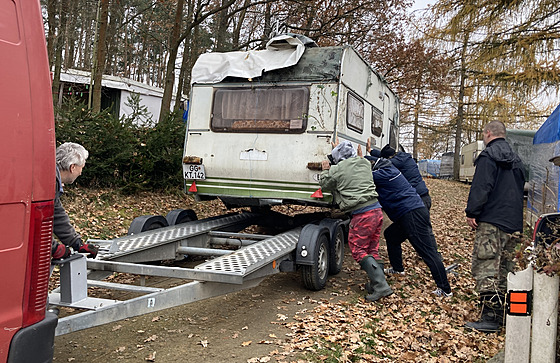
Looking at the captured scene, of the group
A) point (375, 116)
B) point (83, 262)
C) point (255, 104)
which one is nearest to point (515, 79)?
point (375, 116)

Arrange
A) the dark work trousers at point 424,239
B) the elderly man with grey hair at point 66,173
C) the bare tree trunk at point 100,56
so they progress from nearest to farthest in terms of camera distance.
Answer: the elderly man with grey hair at point 66,173
the dark work trousers at point 424,239
the bare tree trunk at point 100,56

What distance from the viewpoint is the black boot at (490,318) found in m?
4.97

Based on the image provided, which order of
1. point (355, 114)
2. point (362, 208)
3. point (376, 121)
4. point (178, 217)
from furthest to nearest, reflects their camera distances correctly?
point (376, 121), point (355, 114), point (178, 217), point (362, 208)

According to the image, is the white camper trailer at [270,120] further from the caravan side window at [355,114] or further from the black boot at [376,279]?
the black boot at [376,279]

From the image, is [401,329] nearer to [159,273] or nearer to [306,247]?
[306,247]

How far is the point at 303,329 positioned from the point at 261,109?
3.65 metres

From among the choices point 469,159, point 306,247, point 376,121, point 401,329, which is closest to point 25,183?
point 306,247

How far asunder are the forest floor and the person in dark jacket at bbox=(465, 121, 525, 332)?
32 centimetres

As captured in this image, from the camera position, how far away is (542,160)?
428 inches

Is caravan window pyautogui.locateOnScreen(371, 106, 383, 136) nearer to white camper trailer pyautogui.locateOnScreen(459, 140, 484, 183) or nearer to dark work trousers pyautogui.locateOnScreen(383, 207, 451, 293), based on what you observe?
dark work trousers pyautogui.locateOnScreen(383, 207, 451, 293)

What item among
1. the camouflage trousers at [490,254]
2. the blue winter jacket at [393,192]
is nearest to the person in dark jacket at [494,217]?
the camouflage trousers at [490,254]

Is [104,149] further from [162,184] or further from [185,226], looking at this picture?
[185,226]

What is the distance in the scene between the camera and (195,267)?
14.2 feet

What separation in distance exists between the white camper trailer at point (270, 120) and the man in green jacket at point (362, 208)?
0.85 meters
